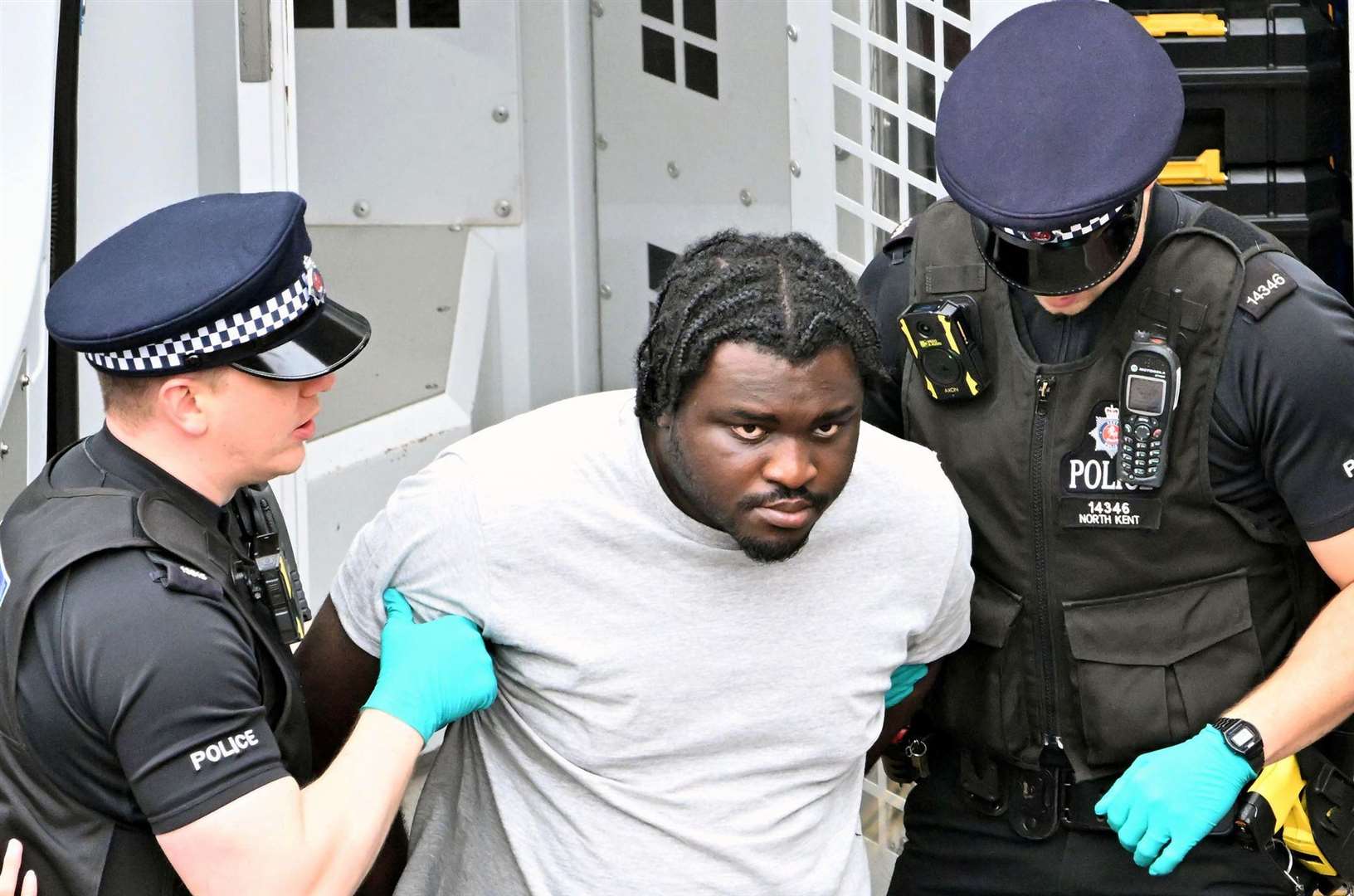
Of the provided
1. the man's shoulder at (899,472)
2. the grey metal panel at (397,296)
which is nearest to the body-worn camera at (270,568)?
the man's shoulder at (899,472)

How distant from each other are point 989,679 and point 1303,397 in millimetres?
536

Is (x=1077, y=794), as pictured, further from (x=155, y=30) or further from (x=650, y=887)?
(x=155, y=30)

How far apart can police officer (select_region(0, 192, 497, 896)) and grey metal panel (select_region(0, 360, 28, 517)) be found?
512 mm

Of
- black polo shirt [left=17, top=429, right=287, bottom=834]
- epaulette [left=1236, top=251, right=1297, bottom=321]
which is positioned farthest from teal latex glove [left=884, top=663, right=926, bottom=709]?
black polo shirt [left=17, top=429, right=287, bottom=834]

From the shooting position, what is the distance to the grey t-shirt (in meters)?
1.80

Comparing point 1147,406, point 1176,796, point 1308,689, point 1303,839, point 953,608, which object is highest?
point 1147,406

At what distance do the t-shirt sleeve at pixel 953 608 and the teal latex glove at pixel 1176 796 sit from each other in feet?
0.87

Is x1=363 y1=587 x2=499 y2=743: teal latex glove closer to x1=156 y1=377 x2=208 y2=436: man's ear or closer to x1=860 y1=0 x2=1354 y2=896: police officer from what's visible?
x1=156 y1=377 x2=208 y2=436: man's ear

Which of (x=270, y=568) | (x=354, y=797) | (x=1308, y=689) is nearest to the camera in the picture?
(x=354, y=797)

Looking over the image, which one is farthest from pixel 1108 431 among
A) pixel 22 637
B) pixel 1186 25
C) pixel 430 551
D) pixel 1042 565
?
pixel 1186 25

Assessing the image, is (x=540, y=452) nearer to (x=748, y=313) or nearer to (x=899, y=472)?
(x=748, y=313)

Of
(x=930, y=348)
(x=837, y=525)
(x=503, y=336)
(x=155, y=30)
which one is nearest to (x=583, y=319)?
(x=503, y=336)

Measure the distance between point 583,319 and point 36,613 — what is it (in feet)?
7.08

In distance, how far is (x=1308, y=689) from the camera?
203cm
